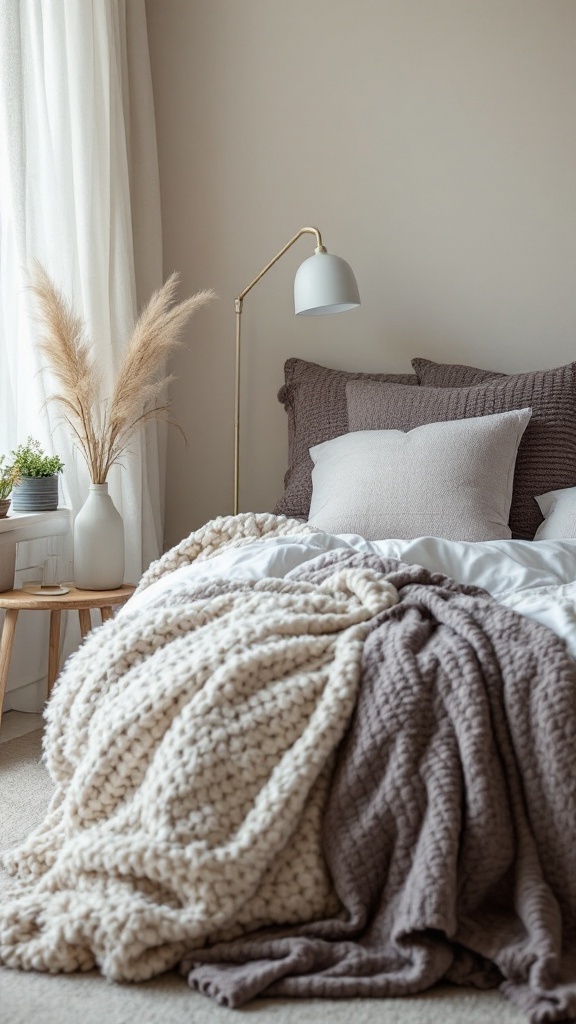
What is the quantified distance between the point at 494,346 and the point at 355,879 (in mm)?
2352

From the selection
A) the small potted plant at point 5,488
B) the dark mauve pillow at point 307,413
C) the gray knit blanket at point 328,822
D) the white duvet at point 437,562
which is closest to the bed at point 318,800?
the gray knit blanket at point 328,822

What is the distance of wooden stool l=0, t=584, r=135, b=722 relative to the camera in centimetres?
264

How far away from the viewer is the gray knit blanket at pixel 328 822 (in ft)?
4.60

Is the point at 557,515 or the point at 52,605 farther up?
the point at 557,515

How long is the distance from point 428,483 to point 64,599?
98 centimetres

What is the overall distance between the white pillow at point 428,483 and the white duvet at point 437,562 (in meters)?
0.35

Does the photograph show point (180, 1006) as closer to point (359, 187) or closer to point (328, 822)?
point (328, 822)

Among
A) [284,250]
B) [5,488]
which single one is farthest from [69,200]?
[5,488]

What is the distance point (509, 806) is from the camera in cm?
147

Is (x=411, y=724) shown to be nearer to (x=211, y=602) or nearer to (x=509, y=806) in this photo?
(x=509, y=806)

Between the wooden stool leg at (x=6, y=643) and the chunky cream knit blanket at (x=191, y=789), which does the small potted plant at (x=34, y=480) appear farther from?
the chunky cream knit blanket at (x=191, y=789)

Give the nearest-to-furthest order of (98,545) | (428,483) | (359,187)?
1. (428,483)
2. (98,545)
3. (359,187)

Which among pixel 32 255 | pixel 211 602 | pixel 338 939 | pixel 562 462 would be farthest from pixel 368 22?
pixel 338 939

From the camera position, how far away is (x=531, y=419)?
2934 mm
